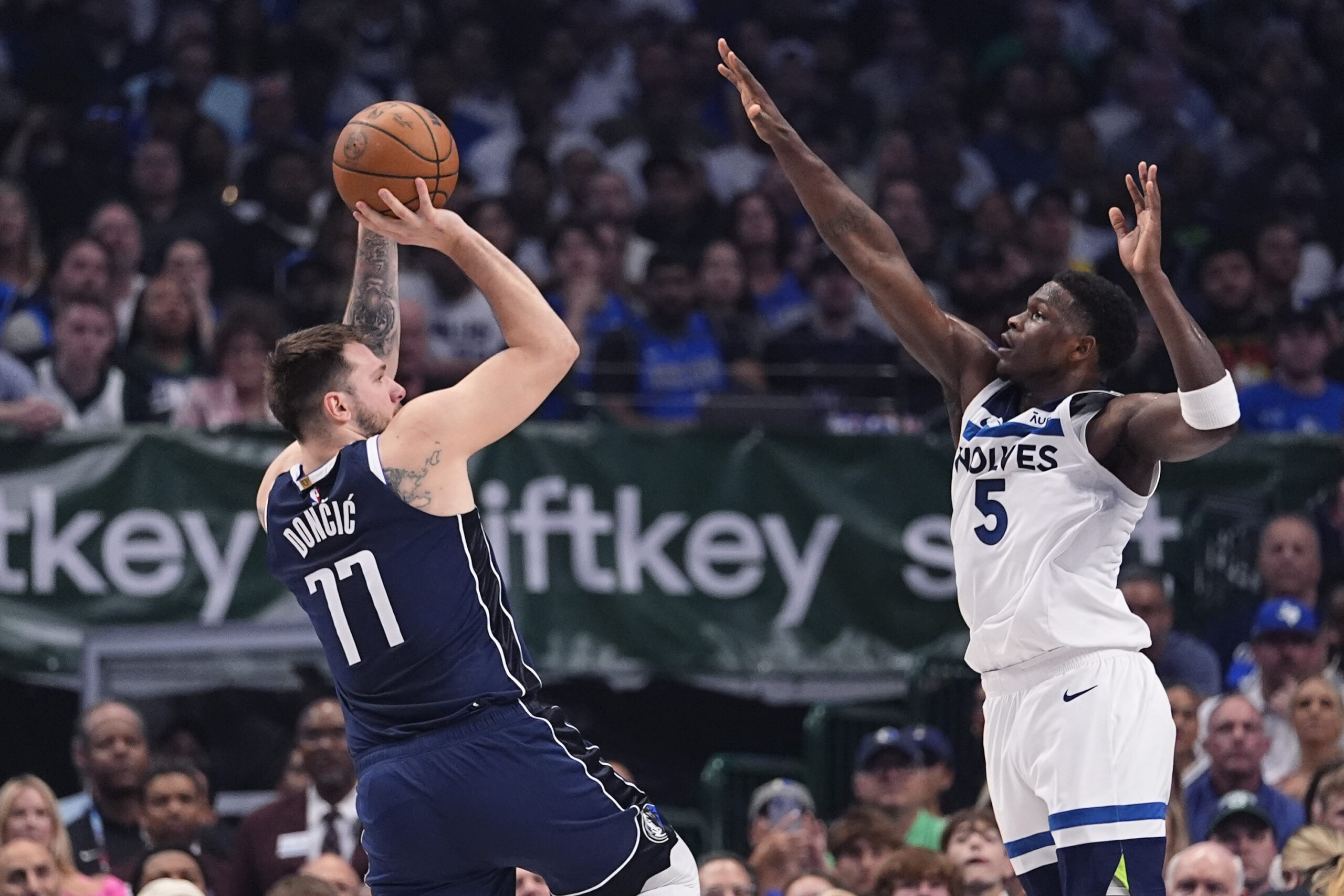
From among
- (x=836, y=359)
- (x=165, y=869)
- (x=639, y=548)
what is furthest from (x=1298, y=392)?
(x=165, y=869)

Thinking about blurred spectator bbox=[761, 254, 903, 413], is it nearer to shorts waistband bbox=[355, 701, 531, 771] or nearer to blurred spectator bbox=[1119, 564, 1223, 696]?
blurred spectator bbox=[1119, 564, 1223, 696]

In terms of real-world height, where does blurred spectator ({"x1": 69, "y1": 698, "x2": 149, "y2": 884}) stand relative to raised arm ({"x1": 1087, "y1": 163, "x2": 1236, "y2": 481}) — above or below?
below

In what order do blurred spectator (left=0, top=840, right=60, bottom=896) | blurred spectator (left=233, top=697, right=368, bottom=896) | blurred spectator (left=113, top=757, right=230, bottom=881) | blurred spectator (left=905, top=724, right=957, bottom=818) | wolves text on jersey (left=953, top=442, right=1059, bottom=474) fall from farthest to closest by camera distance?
1. blurred spectator (left=905, top=724, right=957, bottom=818)
2. blurred spectator (left=233, top=697, right=368, bottom=896)
3. blurred spectator (left=113, top=757, right=230, bottom=881)
4. blurred spectator (left=0, top=840, right=60, bottom=896)
5. wolves text on jersey (left=953, top=442, right=1059, bottom=474)

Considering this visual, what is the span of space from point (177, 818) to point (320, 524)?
4407mm

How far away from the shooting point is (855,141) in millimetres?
16688

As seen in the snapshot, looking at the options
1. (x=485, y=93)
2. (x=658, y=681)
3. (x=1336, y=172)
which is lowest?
(x=658, y=681)

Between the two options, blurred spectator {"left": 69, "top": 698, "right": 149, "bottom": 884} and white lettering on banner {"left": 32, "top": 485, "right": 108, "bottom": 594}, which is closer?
blurred spectator {"left": 69, "top": 698, "right": 149, "bottom": 884}

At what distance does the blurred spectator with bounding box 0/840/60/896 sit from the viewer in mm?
8922

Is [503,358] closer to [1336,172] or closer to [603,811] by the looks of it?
[603,811]

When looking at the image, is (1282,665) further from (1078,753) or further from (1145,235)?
(1145,235)

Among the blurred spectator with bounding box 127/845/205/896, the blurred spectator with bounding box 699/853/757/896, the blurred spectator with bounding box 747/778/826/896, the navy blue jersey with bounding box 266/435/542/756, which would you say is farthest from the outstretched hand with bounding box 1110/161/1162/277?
the blurred spectator with bounding box 127/845/205/896

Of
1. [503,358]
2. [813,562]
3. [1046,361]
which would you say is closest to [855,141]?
[813,562]

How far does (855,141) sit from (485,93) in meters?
2.96

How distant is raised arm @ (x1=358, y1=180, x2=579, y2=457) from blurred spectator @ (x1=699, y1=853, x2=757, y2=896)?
3.58m
